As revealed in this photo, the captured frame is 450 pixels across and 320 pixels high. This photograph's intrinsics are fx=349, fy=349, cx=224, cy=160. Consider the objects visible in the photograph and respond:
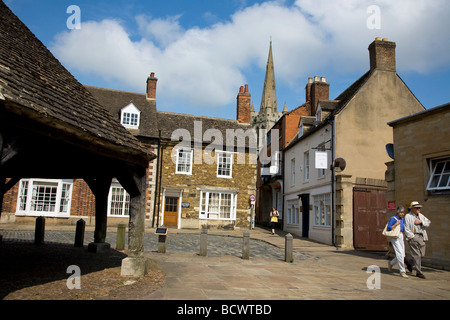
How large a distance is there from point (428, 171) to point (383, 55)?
1002cm

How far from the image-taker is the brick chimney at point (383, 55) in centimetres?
1892

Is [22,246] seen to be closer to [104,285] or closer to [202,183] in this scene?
[104,285]

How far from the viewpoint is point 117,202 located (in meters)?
23.2

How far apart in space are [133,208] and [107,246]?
4.16 meters

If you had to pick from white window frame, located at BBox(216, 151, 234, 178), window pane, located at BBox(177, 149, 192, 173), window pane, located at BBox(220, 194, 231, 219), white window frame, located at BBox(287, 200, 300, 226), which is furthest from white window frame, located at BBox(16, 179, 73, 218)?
white window frame, located at BBox(287, 200, 300, 226)

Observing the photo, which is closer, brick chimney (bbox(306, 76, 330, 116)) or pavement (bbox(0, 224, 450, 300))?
pavement (bbox(0, 224, 450, 300))

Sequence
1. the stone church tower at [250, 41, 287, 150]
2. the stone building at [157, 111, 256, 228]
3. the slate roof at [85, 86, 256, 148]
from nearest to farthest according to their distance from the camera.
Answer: the stone building at [157, 111, 256, 228], the slate roof at [85, 86, 256, 148], the stone church tower at [250, 41, 287, 150]

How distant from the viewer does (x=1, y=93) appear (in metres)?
4.45

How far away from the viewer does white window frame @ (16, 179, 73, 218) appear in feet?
70.8

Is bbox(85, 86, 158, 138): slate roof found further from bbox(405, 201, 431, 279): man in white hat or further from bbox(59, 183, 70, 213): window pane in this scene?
bbox(405, 201, 431, 279): man in white hat

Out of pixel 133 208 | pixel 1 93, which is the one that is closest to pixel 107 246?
pixel 133 208

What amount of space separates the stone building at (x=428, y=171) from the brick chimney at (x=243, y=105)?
1602 cm

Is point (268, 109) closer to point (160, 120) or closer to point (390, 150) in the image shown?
point (160, 120)

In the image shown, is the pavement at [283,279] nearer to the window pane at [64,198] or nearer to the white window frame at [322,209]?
the white window frame at [322,209]
